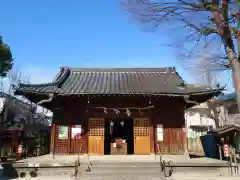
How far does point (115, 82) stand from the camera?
65.0ft

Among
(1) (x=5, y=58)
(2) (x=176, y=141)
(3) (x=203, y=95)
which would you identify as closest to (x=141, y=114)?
(2) (x=176, y=141)

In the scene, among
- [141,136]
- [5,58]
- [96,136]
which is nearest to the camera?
[96,136]

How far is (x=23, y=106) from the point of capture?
137 ft

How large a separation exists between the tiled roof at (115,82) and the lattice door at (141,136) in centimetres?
206

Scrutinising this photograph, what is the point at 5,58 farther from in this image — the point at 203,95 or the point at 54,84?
the point at 203,95

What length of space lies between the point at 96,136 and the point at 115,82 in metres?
4.31

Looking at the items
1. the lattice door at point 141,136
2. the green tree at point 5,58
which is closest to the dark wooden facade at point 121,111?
the lattice door at point 141,136

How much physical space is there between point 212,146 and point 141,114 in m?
9.90

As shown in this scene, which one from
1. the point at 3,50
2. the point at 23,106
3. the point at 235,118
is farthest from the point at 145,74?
the point at 23,106

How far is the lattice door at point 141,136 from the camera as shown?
57.1 ft

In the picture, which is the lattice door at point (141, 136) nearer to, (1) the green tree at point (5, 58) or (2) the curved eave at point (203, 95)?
(2) the curved eave at point (203, 95)

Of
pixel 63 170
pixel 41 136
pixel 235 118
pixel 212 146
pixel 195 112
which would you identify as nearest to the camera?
pixel 63 170

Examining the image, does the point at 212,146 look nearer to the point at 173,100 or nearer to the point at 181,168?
the point at 173,100

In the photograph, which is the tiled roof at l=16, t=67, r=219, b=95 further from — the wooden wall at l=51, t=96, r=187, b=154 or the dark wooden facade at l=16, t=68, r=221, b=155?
the wooden wall at l=51, t=96, r=187, b=154
